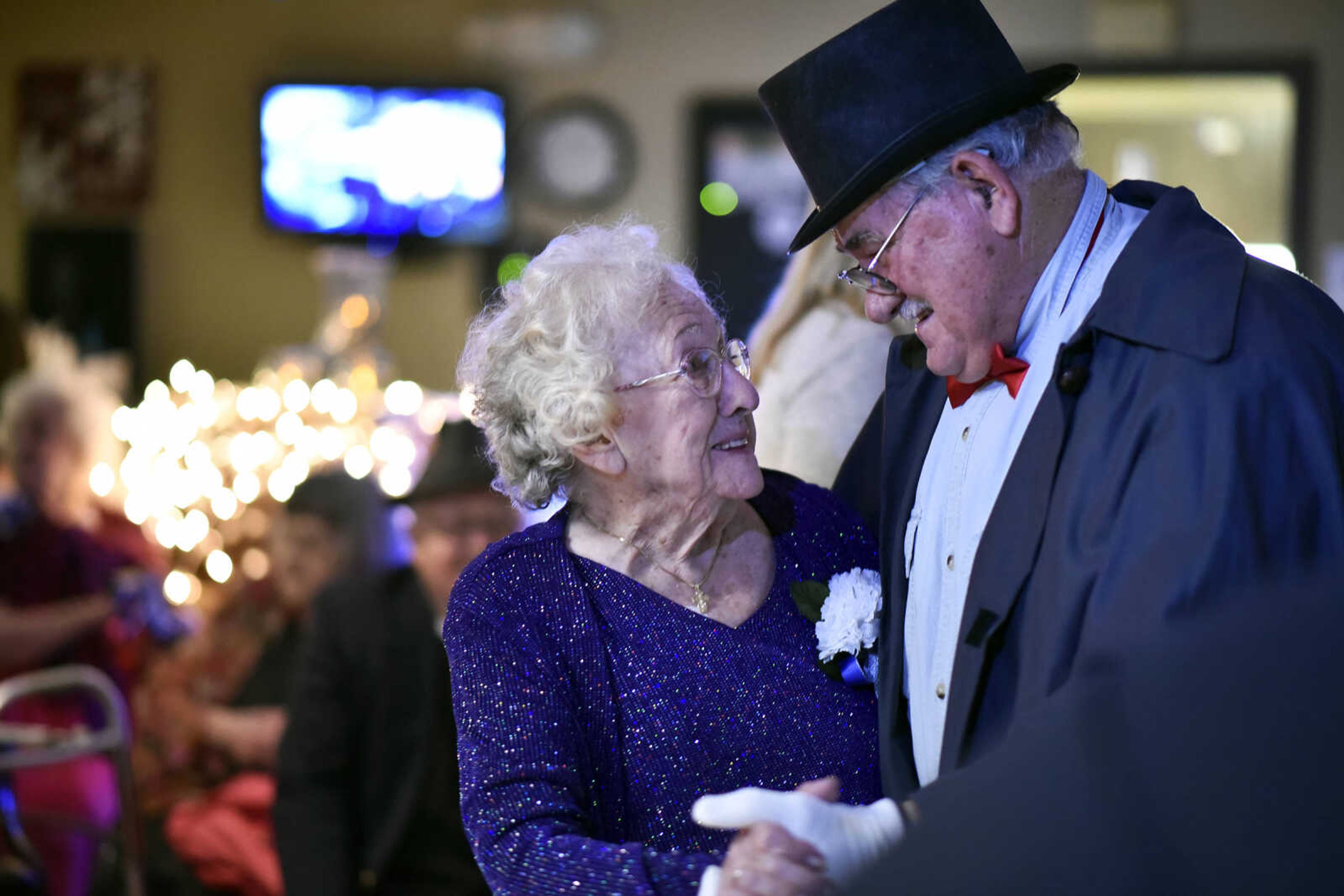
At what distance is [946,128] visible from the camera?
152cm

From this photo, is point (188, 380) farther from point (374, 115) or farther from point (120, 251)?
→ point (374, 115)

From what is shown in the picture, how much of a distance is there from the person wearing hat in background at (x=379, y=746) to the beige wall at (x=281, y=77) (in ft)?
13.0

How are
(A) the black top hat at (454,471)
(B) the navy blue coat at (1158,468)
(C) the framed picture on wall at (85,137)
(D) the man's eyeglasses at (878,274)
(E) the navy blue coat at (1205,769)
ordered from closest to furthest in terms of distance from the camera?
(E) the navy blue coat at (1205,769), (B) the navy blue coat at (1158,468), (D) the man's eyeglasses at (878,274), (A) the black top hat at (454,471), (C) the framed picture on wall at (85,137)

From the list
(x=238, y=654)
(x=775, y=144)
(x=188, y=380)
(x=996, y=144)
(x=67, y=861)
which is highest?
(x=775, y=144)

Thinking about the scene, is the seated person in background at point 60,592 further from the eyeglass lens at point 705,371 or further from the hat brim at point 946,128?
the hat brim at point 946,128

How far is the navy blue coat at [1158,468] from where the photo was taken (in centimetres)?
124

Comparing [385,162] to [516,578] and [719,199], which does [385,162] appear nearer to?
[719,199]

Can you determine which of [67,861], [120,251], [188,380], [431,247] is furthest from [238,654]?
[120,251]

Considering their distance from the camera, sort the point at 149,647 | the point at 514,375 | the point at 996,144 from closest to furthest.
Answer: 1. the point at 996,144
2. the point at 514,375
3. the point at 149,647

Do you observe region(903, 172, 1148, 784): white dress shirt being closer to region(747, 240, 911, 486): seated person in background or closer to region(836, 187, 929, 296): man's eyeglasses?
region(836, 187, 929, 296): man's eyeglasses

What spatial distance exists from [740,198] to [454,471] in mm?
3937

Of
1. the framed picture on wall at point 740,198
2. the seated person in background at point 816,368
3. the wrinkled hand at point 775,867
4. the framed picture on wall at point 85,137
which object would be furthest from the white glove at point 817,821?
the framed picture on wall at point 85,137

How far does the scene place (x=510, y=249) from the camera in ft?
23.0

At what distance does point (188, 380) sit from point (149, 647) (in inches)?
104
